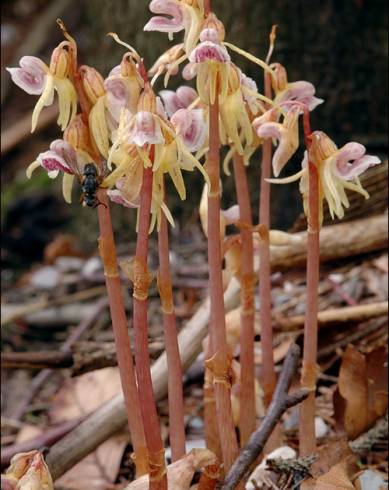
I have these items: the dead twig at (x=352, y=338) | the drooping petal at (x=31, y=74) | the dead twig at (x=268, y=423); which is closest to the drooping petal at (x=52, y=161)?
the drooping petal at (x=31, y=74)

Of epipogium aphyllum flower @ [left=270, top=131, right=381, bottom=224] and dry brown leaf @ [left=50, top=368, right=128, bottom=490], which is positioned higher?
epipogium aphyllum flower @ [left=270, top=131, right=381, bottom=224]

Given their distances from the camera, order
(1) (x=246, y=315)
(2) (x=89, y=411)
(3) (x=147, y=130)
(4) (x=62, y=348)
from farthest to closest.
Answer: (4) (x=62, y=348) < (2) (x=89, y=411) < (1) (x=246, y=315) < (3) (x=147, y=130)

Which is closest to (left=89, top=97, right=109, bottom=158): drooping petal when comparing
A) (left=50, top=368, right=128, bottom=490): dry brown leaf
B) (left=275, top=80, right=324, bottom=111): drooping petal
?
(left=275, top=80, right=324, bottom=111): drooping petal

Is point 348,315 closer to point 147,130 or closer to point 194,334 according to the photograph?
point 194,334

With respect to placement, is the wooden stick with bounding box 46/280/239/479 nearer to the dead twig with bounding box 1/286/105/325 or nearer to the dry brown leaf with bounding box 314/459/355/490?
the dry brown leaf with bounding box 314/459/355/490

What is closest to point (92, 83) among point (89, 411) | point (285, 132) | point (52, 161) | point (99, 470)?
point (52, 161)

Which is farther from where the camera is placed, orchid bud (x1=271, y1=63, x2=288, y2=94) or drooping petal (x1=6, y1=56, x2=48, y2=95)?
orchid bud (x1=271, y1=63, x2=288, y2=94)

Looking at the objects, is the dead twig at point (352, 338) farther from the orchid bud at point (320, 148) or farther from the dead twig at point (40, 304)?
the dead twig at point (40, 304)
